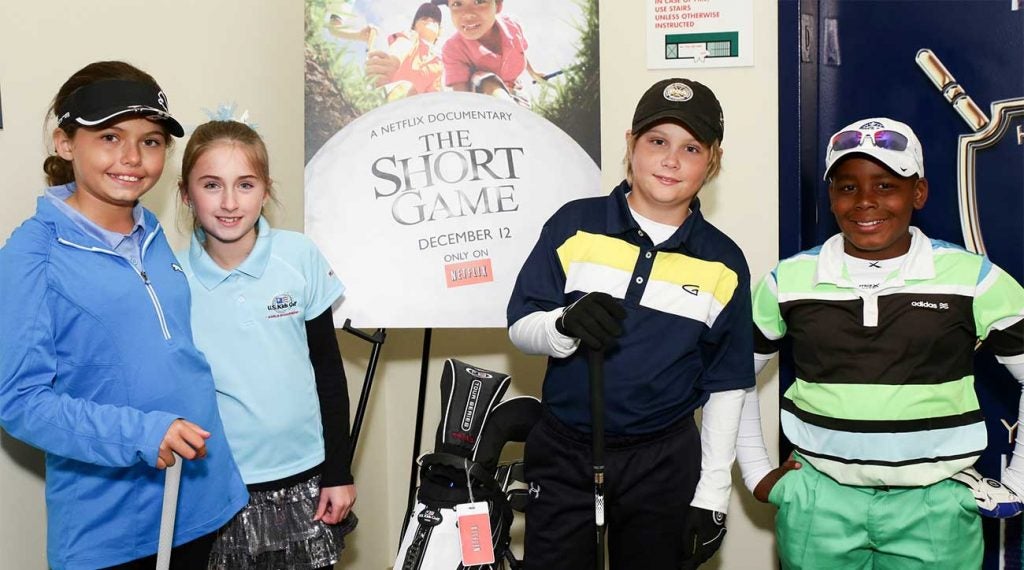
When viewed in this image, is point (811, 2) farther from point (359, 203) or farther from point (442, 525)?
point (442, 525)

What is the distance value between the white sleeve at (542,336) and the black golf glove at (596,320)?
10 centimetres

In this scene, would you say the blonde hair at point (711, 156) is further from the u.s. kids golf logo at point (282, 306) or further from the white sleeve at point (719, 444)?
the u.s. kids golf logo at point (282, 306)

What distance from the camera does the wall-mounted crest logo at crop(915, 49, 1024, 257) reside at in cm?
265

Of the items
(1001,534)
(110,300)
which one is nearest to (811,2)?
(1001,534)

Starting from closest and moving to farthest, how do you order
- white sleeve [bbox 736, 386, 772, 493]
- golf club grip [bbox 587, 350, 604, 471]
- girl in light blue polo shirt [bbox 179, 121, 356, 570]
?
golf club grip [bbox 587, 350, 604, 471], girl in light blue polo shirt [bbox 179, 121, 356, 570], white sleeve [bbox 736, 386, 772, 493]

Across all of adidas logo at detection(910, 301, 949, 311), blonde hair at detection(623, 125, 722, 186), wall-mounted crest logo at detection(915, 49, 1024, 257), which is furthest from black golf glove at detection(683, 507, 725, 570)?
wall-mounted crest logo at detection(915, 49, 1024, 257)

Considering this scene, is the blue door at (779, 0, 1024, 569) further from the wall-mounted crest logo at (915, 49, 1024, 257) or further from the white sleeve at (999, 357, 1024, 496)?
the white sleeve at (999, 357, 1024, 496)

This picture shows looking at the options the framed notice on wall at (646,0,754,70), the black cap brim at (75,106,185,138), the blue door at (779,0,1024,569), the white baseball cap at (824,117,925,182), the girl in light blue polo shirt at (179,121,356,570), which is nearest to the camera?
the black cap brim at (75,106,185,138)

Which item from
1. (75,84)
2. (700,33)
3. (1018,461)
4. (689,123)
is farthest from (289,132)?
(1018,461)

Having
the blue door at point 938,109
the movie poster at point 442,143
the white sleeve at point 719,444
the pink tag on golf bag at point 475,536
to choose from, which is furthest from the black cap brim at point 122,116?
the blue door at point 938,109

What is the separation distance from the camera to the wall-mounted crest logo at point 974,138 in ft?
8.71

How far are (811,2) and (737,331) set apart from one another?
1247mm

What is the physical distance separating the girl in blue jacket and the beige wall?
7.3 inches

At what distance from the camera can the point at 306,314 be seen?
2.09m
